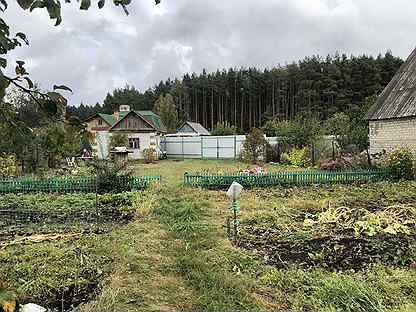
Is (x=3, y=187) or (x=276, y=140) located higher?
(x=276, y=140)

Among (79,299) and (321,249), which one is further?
(321,249)

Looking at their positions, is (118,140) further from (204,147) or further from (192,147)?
(204,147)

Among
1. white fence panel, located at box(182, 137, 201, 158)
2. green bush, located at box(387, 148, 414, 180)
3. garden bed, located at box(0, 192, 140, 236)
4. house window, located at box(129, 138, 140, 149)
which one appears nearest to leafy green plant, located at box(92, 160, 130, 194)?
garden bed, located at box(0, 192, 140, 236)

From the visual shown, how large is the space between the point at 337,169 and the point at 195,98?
49537 millimetres

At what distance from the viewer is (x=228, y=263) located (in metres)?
5.44

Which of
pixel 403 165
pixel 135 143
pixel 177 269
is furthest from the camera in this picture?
pixel 135 143

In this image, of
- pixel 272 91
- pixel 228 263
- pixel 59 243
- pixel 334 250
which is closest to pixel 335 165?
pixel 334 250

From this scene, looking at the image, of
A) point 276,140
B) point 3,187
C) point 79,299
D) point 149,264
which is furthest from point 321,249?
point 276,140

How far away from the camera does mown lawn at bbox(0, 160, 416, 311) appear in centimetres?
413

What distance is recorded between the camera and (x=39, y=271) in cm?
510

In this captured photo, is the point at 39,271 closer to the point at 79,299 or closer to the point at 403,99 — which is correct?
the point at 79,299

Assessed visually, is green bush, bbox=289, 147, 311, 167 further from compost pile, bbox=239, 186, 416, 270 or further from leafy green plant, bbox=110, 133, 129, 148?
leafy green plant, bbox=110, 133, 129, 148

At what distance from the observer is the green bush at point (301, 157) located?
73.9 ft

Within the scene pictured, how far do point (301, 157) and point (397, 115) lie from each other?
6.97m
